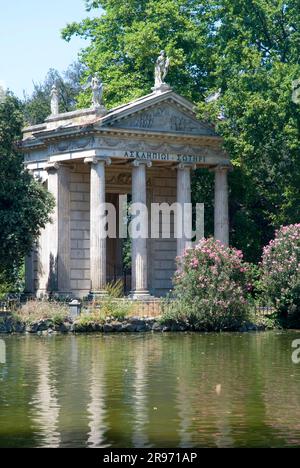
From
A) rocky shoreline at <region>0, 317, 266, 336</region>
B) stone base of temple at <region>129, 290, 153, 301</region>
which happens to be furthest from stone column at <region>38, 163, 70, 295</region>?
rocky shoreline at <region>0, 317, 266, 336</region>

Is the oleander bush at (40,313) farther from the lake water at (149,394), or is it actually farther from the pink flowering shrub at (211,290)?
the lake water at (149,394)

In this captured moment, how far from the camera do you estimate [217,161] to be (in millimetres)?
59688

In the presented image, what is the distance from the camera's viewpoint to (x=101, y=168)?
182 feet

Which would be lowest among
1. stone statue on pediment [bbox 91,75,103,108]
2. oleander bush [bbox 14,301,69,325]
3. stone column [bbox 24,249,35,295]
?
oleander bush [bbox 14,301,69,325]

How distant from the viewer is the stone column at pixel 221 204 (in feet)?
196

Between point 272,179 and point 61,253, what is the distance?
1117 cm

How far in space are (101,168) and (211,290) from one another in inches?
436

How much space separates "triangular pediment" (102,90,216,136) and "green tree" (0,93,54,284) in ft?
16.8

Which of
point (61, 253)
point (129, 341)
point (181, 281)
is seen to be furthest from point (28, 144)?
point (129, 341)

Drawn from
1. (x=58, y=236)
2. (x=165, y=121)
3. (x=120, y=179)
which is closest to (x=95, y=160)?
(x=165, y=121)

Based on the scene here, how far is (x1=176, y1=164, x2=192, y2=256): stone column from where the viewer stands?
58594mm

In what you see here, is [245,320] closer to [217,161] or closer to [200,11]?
[217,161]

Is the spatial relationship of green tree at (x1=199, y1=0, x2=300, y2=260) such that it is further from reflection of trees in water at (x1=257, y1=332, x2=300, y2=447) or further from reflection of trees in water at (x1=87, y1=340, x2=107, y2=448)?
reflection of trees in water at (x1=87, y1=340, x2=107, y2=448)

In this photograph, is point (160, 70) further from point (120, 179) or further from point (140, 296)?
point (140, 296)
